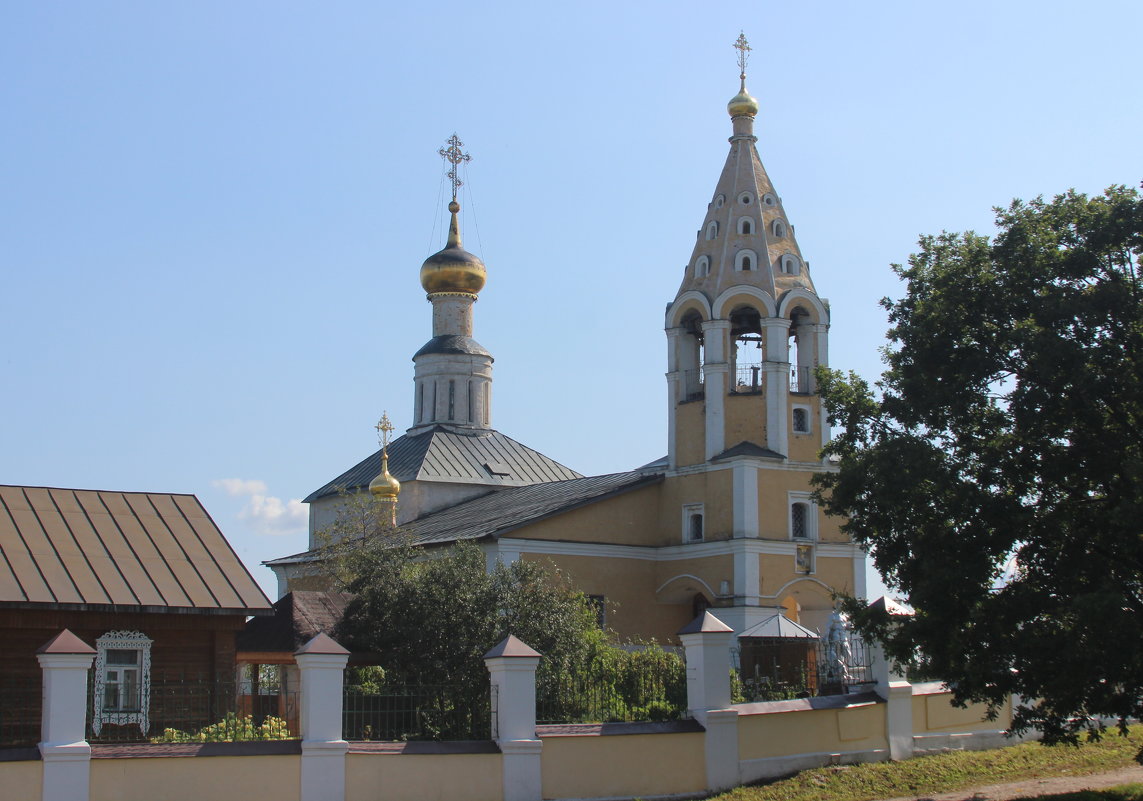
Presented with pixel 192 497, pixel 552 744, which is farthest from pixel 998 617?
pixel 192 497

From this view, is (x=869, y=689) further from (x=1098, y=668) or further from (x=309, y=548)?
(x=309, y=548)

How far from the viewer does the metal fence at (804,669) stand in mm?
17234

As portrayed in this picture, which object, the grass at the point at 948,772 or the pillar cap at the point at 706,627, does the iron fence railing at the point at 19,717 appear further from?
the grass at the point at 948,772

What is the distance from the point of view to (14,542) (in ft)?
53.0

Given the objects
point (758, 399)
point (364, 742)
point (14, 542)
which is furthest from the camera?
point (758, 399)

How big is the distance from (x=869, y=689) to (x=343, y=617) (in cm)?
823

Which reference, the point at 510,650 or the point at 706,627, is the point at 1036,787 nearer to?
the point at 706,627

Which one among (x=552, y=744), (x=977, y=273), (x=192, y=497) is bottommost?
(x=552, y=744)

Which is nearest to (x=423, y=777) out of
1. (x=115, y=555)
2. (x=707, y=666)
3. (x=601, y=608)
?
(x=707, y=666)

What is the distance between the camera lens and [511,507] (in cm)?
3262

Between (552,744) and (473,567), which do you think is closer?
(552,744)

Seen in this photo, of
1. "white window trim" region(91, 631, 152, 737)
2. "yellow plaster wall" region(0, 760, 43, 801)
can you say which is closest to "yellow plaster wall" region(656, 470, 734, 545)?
"white window trim" region(91, 631, 152, 737)

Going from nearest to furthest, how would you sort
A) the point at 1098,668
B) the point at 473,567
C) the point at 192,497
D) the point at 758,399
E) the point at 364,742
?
the point at 1098,668
the point at 364,742
the point at 192,497
the point at 473,567
the point at 758,399

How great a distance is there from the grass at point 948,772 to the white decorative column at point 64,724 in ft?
20.7
